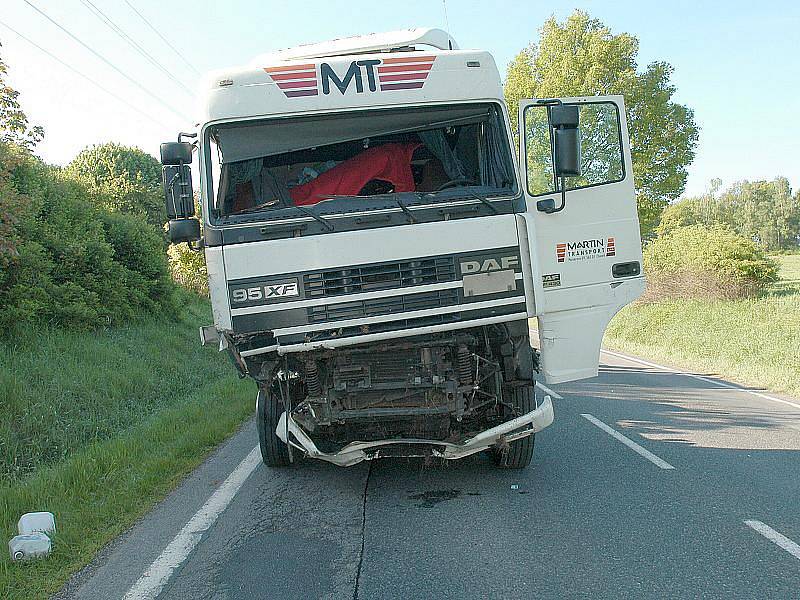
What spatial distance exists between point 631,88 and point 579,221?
2445cm

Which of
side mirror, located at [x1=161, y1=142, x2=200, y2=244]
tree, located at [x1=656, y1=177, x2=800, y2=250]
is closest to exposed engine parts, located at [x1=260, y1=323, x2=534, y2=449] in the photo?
side mirror, located at [x1=161, y1=142, x2=200, y2=244]

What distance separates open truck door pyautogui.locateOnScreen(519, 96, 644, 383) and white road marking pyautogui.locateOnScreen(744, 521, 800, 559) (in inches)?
66.4

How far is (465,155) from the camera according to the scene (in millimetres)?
6352

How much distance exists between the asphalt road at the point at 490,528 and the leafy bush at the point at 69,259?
18.7 feet

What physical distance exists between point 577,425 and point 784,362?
23.7 ft

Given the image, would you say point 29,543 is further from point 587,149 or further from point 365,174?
point 587,149

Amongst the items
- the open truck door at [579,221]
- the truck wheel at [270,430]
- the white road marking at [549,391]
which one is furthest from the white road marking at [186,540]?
the white road marking at [549,391]

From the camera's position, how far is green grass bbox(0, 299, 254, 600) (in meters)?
5.43

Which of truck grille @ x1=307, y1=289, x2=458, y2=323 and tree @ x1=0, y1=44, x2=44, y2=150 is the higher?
tree @ x1=0, y1=44, x2=44, y2=150

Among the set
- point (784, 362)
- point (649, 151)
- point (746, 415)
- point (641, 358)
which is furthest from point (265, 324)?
point (649, 151)

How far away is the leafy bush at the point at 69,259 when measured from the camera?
38.5ft

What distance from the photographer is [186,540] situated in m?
5.05

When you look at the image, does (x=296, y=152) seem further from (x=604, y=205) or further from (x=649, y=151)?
(x=649, y=151)

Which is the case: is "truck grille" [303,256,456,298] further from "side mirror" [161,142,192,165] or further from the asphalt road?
the asphalt road
